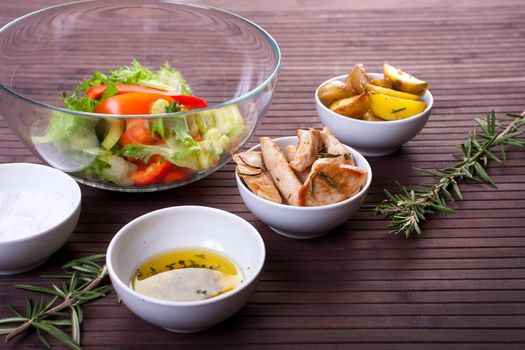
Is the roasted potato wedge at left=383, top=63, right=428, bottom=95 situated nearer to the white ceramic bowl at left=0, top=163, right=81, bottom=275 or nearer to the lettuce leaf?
the lettuce leaf

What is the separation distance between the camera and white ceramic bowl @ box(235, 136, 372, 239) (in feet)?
→ 4.52

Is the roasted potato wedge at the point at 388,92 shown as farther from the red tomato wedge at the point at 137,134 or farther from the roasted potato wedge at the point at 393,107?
the red tomato wedge at the point at 137,134

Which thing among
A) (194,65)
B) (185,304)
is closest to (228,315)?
(185,304)

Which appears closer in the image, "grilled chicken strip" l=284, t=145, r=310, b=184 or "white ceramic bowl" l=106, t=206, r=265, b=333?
"white ceramic bowl" l=106, t=206, r=265, b=333

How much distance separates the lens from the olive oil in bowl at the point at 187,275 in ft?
4.03

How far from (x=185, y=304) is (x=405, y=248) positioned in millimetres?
550

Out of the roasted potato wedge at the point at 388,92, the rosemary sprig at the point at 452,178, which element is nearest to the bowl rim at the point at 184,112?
the roasted potato wedge at the point at 388,92

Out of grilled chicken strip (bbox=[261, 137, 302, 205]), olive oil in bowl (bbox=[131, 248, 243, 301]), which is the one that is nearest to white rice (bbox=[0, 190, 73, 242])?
olive oil in bowl (bbox=[131, 248, 243, 301])

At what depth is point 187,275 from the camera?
4.20 ft

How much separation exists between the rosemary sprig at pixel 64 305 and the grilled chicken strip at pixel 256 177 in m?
0.33

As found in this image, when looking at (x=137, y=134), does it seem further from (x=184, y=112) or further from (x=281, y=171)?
(x=281, y=171)

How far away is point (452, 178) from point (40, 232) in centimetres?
95

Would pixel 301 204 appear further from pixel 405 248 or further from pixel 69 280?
pixel 69 280

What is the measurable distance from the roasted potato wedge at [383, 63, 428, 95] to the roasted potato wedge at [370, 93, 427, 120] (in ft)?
0.18
